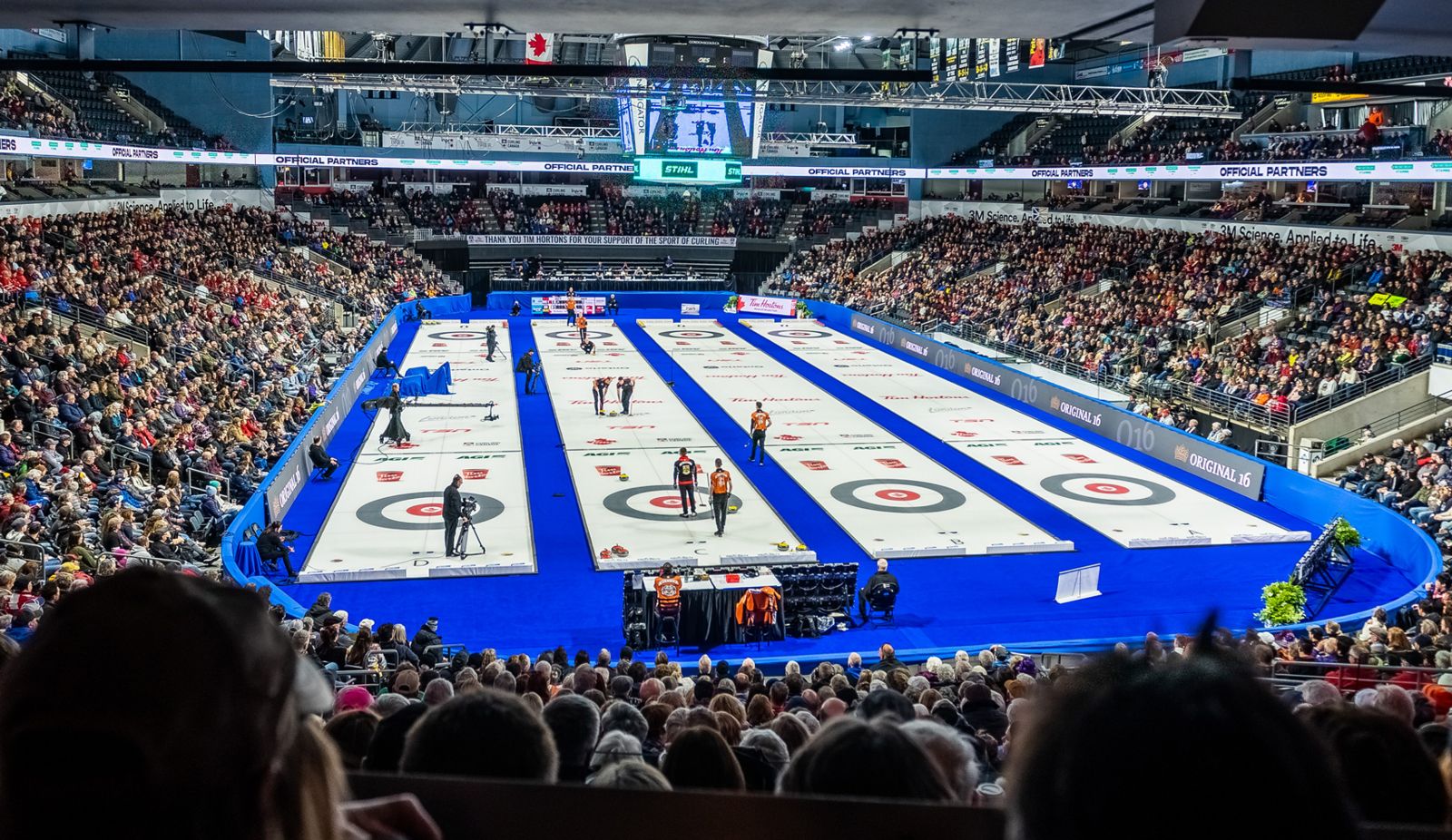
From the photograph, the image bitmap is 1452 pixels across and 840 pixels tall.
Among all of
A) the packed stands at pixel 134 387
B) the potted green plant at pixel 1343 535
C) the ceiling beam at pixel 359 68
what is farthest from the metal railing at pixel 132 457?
the potted green plant at pixel 1343 535

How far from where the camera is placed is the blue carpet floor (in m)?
16.0

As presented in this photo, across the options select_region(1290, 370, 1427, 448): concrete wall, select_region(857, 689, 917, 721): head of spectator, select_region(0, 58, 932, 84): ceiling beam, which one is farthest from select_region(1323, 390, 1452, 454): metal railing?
select_region(857, 689, 917, 721): head of spectator

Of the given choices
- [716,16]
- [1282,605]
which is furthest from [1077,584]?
[716,16]

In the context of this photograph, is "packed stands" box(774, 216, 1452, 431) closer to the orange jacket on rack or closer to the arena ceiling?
the orange jacket on rack

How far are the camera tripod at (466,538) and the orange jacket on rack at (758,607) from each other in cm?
515

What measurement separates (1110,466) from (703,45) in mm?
13072

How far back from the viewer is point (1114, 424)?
2927 centimetres

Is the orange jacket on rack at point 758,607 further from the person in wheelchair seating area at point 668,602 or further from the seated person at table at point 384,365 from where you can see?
the seated person at table at point 384,365

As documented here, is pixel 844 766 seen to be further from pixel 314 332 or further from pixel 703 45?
pixel 314 332

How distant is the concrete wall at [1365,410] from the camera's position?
26250 millimetres

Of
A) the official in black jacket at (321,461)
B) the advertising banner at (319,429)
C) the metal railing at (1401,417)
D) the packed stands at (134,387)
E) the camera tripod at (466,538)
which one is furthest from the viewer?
the metal railing at (1401,417)

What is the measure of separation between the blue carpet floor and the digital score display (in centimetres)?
2110

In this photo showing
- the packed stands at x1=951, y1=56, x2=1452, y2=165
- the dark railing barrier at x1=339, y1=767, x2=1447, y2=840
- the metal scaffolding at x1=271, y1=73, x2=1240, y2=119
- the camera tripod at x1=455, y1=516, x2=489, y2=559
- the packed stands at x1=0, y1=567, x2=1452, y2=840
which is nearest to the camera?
the packed stands at x1=0, y1=567, x2=1452, y2=840

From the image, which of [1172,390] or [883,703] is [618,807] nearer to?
[883,703]
